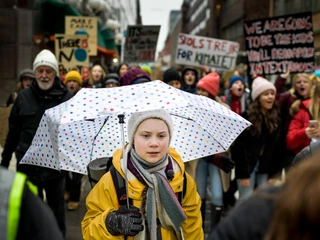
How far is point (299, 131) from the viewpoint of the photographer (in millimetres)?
5629

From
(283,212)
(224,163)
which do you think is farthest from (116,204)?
(224,163)

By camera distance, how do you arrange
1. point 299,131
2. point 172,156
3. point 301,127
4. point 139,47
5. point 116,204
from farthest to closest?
point 139,47, point 301,127, point 299,131, point 172,156, point 116,204

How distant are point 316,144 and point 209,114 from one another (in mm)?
1144

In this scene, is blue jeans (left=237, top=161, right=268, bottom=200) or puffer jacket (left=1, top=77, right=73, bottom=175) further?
blue jeans (left=237, top=161, right=268, bottom=200)

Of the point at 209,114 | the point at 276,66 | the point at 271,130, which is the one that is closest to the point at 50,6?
the point at 276,66

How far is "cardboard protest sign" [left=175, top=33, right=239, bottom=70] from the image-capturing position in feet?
43.3

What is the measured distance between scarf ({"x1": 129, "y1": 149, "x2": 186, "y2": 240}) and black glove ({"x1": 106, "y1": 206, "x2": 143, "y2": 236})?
0.13 metres

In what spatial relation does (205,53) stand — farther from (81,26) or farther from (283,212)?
(283,212)

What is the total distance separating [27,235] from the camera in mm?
1595

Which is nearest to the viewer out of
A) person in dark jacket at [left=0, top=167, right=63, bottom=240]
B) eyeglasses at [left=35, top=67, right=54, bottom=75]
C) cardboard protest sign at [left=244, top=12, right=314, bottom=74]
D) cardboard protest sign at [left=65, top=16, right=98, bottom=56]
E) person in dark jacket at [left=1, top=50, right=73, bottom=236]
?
person in dark jacket at [left=0, top=167, right=63, bottom=240]

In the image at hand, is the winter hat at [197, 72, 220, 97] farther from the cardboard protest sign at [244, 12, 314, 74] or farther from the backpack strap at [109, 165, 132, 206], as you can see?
the backpack strap at [109, 165, 132, 206]

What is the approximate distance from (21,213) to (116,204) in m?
1.62

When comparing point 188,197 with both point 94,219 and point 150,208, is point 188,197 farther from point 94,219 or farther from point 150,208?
point 94,219

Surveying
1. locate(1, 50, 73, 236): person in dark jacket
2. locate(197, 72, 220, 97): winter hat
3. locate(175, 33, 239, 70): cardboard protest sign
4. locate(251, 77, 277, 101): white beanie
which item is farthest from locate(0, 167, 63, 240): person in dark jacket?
locate(175, 33, 239, 70): cardboard protest sign
